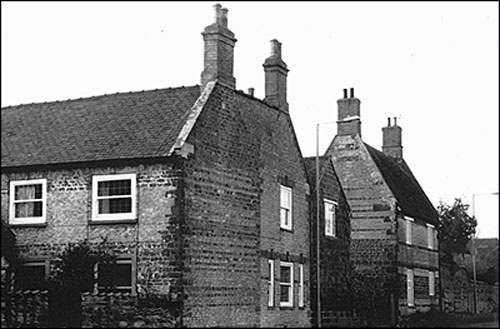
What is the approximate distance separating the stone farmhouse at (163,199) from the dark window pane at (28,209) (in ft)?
0.18

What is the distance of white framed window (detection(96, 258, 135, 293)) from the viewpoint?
2947 cm

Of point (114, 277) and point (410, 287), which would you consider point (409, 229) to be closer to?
point (410, 287)

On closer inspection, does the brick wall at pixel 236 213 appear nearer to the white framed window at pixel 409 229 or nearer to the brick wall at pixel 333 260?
the brick wall at pixel 333 260

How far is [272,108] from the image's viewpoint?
36.5m

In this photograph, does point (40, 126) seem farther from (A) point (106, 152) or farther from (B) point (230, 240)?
(B) point (230, 240)

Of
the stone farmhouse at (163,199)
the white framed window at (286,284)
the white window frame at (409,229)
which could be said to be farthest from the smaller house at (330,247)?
the white window frame at (409,229)

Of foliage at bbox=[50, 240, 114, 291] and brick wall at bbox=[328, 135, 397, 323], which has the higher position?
brick wall at bbox=[328, 135, 397, 323]

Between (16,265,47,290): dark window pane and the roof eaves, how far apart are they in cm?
632

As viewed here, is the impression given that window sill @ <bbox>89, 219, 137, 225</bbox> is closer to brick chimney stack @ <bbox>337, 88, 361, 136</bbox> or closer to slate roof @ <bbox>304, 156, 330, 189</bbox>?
Answer: slate roof @ <bbox>304, 156, 330, 189</bbox>

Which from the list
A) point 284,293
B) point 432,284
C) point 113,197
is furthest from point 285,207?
point 432,284

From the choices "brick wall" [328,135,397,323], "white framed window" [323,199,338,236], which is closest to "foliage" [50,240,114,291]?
"white framed window" [323,199,338,236]

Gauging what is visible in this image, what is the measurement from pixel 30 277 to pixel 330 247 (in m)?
14.2

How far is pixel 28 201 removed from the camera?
3119cm

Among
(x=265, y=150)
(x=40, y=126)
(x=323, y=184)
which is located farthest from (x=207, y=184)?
(x=323, y=184)
